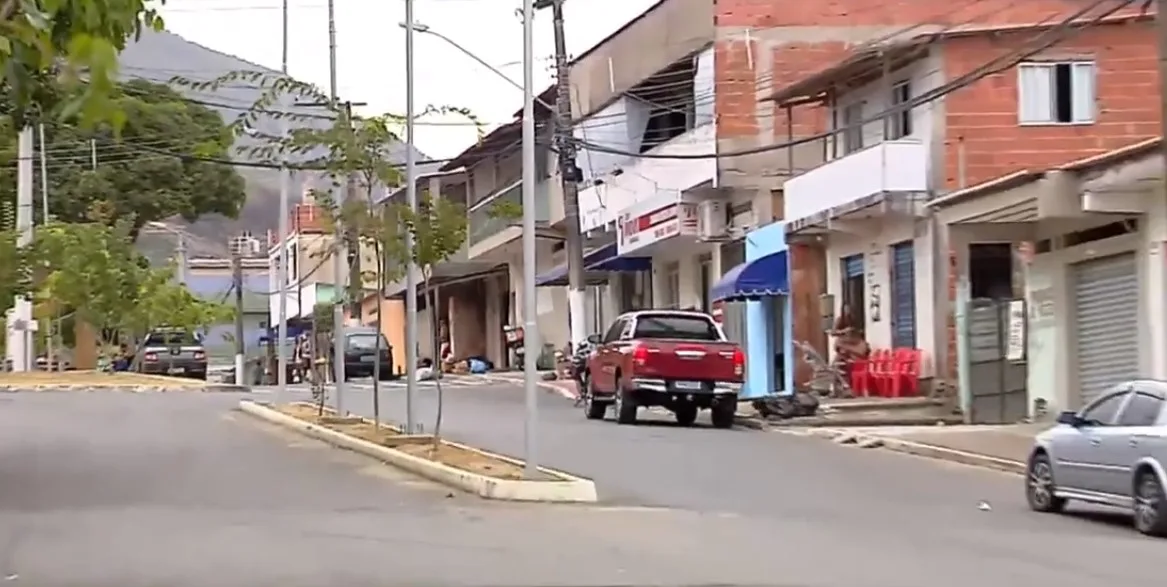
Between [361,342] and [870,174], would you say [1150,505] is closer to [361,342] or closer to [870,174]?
[870,174]

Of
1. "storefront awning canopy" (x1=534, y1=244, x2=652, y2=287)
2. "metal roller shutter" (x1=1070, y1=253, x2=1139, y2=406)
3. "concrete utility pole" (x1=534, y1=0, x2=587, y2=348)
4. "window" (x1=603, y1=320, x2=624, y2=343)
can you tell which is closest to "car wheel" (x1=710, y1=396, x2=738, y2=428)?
"window" (x1=603, y1=320, x2=624, y2=343)

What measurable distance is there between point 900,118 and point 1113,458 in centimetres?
1816

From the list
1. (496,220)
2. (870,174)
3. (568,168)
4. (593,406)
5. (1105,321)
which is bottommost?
(593,406)

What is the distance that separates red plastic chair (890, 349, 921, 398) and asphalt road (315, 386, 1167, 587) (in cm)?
469

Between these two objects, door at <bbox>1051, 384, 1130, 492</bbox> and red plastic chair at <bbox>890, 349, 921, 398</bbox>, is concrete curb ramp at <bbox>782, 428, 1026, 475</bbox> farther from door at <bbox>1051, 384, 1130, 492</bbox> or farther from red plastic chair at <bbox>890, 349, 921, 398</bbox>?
door at <bbox>1051, 384, 1130, 492</bbox>

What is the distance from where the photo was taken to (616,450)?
968 inches

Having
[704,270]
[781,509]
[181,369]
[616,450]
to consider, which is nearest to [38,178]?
[181,369]

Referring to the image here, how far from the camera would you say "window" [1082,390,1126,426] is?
1728cm

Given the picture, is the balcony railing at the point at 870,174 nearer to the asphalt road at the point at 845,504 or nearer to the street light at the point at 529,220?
the asphalt road at the point at 845,504

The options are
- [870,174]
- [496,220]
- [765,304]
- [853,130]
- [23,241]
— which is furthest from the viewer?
[496,220]

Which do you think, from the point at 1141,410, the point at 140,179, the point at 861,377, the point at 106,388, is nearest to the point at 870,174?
the point at 861,377

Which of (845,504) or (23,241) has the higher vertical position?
(23,241)

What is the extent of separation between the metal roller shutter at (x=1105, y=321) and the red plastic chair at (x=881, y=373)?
15.9 feet

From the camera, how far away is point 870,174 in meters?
33.0
